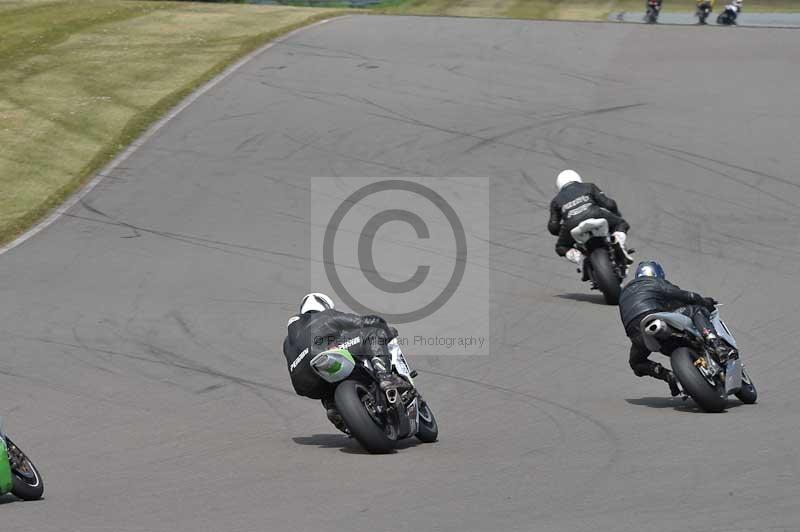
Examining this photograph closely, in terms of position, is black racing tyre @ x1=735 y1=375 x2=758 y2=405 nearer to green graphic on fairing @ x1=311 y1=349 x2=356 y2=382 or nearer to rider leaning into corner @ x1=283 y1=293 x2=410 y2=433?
rider leaning into corner @ x1=283 y1=293 x2=410 y2=433

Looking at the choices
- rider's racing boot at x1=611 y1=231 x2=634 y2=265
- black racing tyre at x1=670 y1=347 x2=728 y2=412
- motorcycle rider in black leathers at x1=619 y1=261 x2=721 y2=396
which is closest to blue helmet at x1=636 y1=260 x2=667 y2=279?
motorcycle rider in black leathers at x1=619 y1=261 x2=721 y2=396

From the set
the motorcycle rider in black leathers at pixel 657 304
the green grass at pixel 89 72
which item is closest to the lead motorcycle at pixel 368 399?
the motorcycle rider in black leathers at pixel 657 304

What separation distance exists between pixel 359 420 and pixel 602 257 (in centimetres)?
625

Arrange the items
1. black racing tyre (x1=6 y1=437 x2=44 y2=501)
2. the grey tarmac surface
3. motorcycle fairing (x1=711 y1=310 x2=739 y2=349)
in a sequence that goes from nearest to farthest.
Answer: black racing tyre (x1=6 y1=437 x2=44 y2=501) < motorcycle fairing (x1=711 y1=310 x2=739 y2=349) < the grey tarmac surface

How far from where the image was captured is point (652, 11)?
33.9 meters

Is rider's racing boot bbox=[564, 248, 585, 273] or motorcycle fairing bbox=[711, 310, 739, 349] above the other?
motorcycle fairing bbox=[711, 310, 739, 349]

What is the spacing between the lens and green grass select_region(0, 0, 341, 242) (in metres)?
20.4

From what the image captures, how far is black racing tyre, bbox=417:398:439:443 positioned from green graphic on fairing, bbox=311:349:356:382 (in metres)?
0.74

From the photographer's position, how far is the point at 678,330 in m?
9.36

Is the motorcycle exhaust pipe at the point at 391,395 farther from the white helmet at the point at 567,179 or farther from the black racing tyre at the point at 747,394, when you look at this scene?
the white helmet at the point at 567,179

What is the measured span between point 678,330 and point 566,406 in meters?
1.12

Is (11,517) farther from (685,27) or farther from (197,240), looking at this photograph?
(685,27)

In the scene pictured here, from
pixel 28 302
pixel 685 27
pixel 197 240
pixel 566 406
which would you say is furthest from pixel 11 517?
pixel 685 27

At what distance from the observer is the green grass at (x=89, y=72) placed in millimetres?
20359
